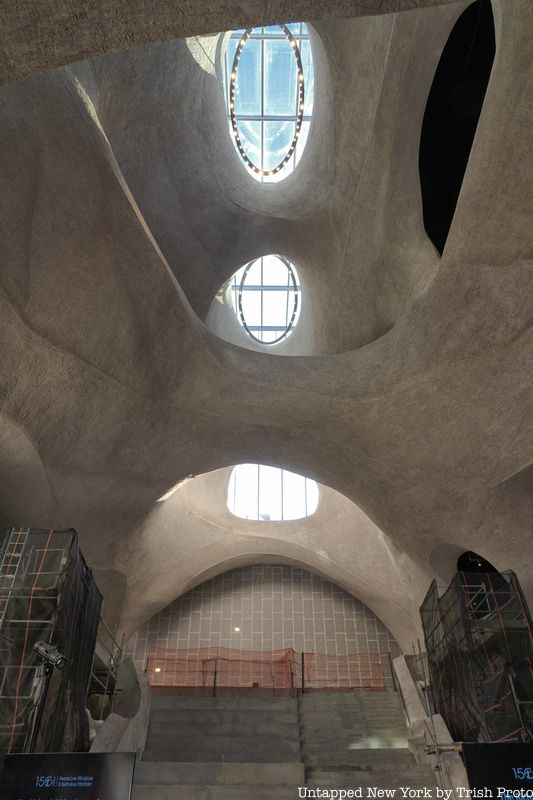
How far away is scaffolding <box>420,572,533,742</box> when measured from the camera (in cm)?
708

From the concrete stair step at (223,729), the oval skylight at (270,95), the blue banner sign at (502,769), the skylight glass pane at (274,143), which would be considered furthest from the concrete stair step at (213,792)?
the skylight glass pane at (274,143)

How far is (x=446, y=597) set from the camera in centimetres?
920

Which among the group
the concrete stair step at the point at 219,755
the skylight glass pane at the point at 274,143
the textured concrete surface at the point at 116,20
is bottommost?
the concrete stair step at the point at 219,755

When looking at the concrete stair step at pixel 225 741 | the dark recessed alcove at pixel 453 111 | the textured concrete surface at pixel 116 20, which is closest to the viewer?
the textured concrete surface at pixel 116 20

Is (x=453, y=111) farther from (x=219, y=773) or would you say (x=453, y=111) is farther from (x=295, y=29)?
(x=219, y=773)

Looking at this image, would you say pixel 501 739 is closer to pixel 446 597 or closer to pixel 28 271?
pixel 446 597

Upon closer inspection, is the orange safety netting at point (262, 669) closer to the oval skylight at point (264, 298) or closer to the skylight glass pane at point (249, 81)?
the oval skylight at point (264, 298)

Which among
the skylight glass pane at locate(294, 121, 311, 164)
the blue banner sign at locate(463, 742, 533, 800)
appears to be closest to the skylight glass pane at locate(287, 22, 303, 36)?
the skylight glass pane at locate(294, 121, 311, 164)

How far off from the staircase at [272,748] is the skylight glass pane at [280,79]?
1507cm

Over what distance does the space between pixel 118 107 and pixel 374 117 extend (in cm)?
437

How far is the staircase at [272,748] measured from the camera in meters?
7.04

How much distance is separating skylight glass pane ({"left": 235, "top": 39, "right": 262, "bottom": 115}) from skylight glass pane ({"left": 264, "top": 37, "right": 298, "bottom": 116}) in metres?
0.22

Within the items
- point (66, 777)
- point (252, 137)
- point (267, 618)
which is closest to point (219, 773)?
point (66, 777)

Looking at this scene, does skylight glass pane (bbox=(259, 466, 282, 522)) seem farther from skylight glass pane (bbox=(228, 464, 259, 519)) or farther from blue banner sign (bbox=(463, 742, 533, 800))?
blue banner sign (bbox=(463, 742, 533, 800))
